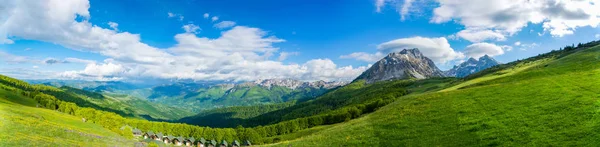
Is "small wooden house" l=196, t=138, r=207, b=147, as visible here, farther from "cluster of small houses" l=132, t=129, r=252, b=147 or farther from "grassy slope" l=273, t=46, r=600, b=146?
"grassy slope" l=273, t=46, r=600, b=146

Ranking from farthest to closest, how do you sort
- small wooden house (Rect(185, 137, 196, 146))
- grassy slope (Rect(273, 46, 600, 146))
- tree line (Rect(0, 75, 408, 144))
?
small wooden house (Rect(185, 137, 196, 146)) → tree line (Rect(0, 75, 408, 144)) → grassy slope (Rect(273, 46, 600, 146))

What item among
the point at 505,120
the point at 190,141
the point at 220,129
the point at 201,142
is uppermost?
the point at 505,120

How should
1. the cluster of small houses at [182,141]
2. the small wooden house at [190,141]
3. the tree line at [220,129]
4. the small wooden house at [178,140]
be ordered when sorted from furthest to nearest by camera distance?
the small wooden house at [190,141] < the small wooden house at [178,140] < the cluster of small houses at [182,141] < the tree line at [220,129]

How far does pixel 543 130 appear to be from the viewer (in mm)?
37375

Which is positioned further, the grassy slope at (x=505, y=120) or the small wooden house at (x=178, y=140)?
the small wooden house at (x=178, y=140)

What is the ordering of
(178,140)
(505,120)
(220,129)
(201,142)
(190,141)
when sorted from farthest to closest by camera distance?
Answer: (220,129), (201,142), (190,141), (178,140), (505,120)

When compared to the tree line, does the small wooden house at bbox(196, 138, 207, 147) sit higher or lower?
lower

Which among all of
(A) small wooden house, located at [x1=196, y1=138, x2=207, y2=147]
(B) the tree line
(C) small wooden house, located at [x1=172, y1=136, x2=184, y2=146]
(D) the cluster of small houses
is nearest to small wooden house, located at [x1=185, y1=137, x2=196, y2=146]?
(D) the cluster of small houses

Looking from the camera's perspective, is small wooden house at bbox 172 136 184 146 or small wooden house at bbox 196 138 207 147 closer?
small wooden house at bbox 172 136 184 146

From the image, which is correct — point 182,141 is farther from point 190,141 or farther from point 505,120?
point 505,120

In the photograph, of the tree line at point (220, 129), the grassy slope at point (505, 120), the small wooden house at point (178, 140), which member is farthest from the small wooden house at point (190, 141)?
the grassy slope at point (505, 120)

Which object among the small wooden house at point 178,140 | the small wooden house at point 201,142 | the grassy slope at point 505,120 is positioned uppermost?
the grassy slope at point 505,120

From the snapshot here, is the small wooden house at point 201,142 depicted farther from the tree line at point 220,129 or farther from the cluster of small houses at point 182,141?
the tree line at point 220,129

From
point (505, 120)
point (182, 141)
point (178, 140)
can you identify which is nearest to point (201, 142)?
point (182, 141)
